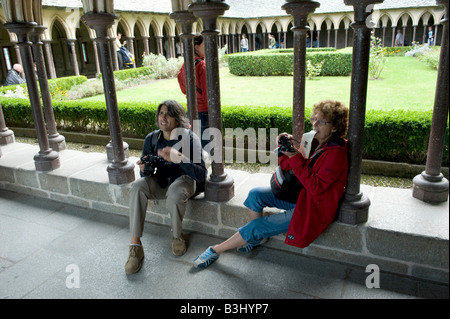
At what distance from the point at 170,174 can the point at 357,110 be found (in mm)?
1531

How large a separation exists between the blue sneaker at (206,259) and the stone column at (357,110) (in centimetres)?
94

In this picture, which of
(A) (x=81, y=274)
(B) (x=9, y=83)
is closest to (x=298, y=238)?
(A) (x=81, y=274)

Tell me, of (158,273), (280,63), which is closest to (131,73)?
(280,63)

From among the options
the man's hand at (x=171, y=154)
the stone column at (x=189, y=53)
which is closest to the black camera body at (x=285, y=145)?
the man's hand at (x=171, y=154)

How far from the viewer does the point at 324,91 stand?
11.9m

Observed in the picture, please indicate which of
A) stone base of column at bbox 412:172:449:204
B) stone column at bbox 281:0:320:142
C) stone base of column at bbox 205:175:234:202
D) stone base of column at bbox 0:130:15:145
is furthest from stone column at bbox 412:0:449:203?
stone base of column at bbox 0:130:15:145

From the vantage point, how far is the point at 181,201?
2.81 metres

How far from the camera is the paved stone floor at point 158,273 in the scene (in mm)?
2322

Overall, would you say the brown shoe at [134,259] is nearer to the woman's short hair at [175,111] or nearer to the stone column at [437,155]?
the woman's short hair at [175,111]

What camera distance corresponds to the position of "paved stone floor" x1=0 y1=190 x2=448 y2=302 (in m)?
2.32

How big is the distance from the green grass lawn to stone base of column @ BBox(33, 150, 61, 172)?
5013 millimetres

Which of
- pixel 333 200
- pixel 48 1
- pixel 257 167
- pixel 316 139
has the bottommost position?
pixel 257 167
